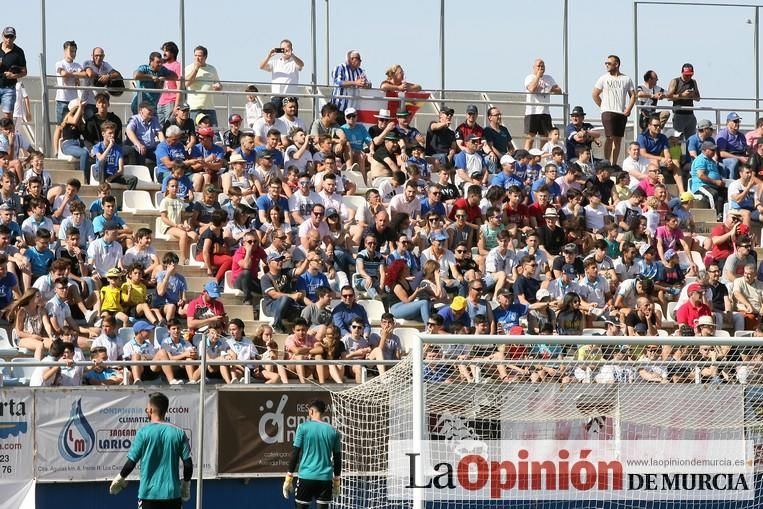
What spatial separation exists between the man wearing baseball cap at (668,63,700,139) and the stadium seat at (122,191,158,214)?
9.68 metres

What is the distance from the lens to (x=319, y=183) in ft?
69.6

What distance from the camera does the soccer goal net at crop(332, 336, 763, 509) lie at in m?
16.2

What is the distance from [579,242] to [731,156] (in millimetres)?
4439

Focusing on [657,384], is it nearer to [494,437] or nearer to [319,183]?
[494,437]

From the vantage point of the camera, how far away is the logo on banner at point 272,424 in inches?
663

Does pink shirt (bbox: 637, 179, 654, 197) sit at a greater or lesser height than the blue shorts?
lesser

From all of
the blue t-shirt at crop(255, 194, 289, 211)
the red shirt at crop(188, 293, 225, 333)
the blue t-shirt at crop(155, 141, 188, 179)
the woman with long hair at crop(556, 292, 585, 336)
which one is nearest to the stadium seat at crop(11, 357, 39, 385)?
the red shirt at crop(188, 293, 225, 333)

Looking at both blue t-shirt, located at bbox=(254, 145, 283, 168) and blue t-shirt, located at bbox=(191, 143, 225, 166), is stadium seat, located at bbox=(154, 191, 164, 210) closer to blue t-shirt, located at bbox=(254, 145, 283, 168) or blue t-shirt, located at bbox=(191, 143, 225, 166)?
blue t-shirt, located at bbox=(191, 143, 225, 166)

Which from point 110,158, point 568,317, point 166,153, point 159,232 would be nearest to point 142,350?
point 159,232

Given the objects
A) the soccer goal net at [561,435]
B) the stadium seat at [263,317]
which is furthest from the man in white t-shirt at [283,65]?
the soccer goal net at [561,435]

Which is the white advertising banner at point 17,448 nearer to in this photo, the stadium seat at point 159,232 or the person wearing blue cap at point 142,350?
the person wearing blue cap at point 142,350

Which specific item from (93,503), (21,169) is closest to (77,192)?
(21,169)

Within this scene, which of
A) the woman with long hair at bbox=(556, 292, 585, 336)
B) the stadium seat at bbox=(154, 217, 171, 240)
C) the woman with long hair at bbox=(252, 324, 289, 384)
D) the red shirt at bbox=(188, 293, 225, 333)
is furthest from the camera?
the stadium seat at bbox=(154, 217, 171, 240)

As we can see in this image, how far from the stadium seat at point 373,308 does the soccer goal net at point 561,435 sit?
280 centimetres
